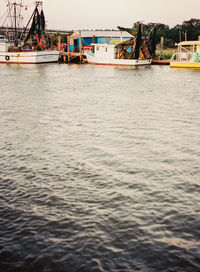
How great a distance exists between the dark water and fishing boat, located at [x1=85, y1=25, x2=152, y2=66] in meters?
42.5

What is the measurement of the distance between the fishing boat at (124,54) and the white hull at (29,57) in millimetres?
10500

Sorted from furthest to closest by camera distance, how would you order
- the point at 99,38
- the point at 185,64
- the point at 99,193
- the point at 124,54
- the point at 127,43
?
the point at 99,38
the point at 124,54
the point at 127,43
the point at 185,64
the point at 99,193

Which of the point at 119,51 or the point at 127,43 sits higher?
the point at 127,43

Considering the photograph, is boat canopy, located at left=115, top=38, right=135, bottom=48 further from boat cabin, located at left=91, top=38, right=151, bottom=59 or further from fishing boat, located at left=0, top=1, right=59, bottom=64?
fishing boat, located at left=0, top=1, right=59, bottom=64

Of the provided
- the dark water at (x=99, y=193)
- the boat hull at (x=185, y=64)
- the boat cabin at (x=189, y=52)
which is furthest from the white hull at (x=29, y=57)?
the dark water at (x=99, y=193)

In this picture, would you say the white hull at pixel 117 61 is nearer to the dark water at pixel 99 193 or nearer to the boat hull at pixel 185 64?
the boat hull at pixel 185 64

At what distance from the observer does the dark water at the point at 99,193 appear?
16.3 ft

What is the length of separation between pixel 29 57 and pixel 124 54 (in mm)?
19428

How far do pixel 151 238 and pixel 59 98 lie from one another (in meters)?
17.1

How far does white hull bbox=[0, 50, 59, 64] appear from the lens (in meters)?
61.6

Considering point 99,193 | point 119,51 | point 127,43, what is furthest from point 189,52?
point 99,193

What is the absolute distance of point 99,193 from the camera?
23.7ft

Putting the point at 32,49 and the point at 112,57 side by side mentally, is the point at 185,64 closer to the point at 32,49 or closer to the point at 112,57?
the point at 112,57

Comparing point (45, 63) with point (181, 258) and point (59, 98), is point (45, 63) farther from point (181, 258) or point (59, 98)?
point (181, 258)
